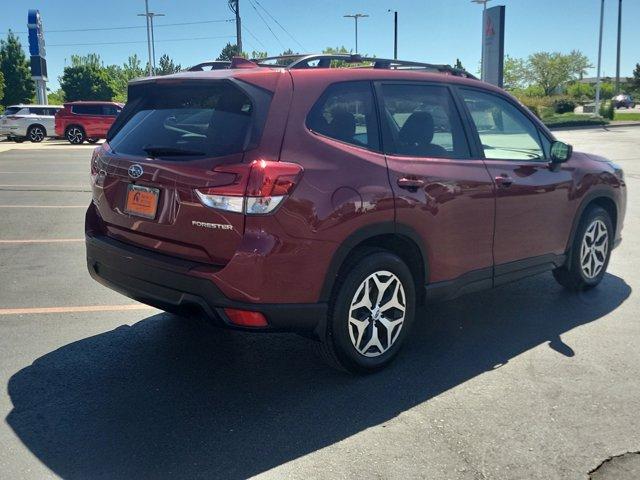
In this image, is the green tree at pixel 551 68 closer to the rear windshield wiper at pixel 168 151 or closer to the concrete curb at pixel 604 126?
the concrete curb at pixel 604 126

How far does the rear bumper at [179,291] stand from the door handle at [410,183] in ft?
2.87

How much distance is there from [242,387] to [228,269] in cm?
82

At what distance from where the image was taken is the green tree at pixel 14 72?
56.5 m

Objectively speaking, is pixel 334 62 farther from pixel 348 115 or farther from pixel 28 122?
pixel 28 122

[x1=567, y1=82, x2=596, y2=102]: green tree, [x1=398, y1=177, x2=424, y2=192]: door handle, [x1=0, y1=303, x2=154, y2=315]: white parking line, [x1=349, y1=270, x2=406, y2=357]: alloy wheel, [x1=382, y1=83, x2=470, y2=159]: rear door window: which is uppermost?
[x1=567, y1=82, x2=596, y2=102]: green tree

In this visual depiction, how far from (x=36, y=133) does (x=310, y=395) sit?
30.0 meters

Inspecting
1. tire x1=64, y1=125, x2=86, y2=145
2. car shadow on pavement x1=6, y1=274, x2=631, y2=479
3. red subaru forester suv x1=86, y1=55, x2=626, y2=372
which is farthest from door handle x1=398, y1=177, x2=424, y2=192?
tire x1=64, y1=125, x2=86, y2=145

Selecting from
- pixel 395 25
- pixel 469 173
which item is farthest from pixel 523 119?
pixel 395 25

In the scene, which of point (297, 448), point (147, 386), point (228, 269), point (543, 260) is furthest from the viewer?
point (543, 260)

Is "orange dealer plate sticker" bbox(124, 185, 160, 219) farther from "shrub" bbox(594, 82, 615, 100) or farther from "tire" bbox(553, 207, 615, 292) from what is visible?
"shrub" bbox(594, 82, 615, 100)

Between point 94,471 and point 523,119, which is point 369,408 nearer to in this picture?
point 94,471

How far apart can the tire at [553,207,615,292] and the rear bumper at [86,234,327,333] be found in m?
2.77

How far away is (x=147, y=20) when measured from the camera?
5728 cm

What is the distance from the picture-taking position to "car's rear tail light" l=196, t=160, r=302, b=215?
324 cm
